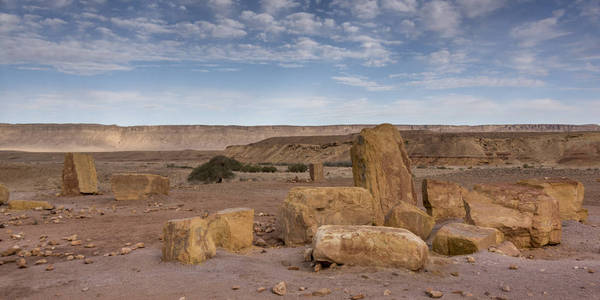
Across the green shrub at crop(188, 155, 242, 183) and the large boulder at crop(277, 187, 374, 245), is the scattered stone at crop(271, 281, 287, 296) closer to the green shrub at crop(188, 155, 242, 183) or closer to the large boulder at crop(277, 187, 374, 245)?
the large boulder at crop(277, 187, 374, 245)

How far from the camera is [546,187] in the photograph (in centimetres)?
833

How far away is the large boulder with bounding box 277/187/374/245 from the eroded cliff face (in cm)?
11307

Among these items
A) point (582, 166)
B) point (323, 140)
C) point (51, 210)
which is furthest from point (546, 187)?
point (323, 140)

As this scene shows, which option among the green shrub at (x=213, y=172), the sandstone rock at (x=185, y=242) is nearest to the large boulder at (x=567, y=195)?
the sandstone rock at (x=185, y=242)

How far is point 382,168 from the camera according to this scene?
8.60 m

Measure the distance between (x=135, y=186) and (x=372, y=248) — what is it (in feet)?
33.2

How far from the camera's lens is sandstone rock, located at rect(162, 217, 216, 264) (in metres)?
5.34

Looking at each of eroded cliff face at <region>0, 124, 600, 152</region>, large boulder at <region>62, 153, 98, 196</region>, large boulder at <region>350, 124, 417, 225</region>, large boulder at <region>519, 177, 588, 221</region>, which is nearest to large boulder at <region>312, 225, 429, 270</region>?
large boulder at <region>350, 124, 417, 225</region>

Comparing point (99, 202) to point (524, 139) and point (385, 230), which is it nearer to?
point (385, 230)

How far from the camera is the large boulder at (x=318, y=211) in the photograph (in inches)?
269

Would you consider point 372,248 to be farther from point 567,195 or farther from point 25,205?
point 25,205

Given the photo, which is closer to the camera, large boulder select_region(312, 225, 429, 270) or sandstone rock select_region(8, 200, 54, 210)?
large boulder select_region(312, 225, 429, 270)

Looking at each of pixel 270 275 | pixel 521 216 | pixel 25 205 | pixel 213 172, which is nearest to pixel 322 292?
pixel 270 275

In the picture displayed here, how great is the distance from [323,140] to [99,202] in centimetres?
5884
